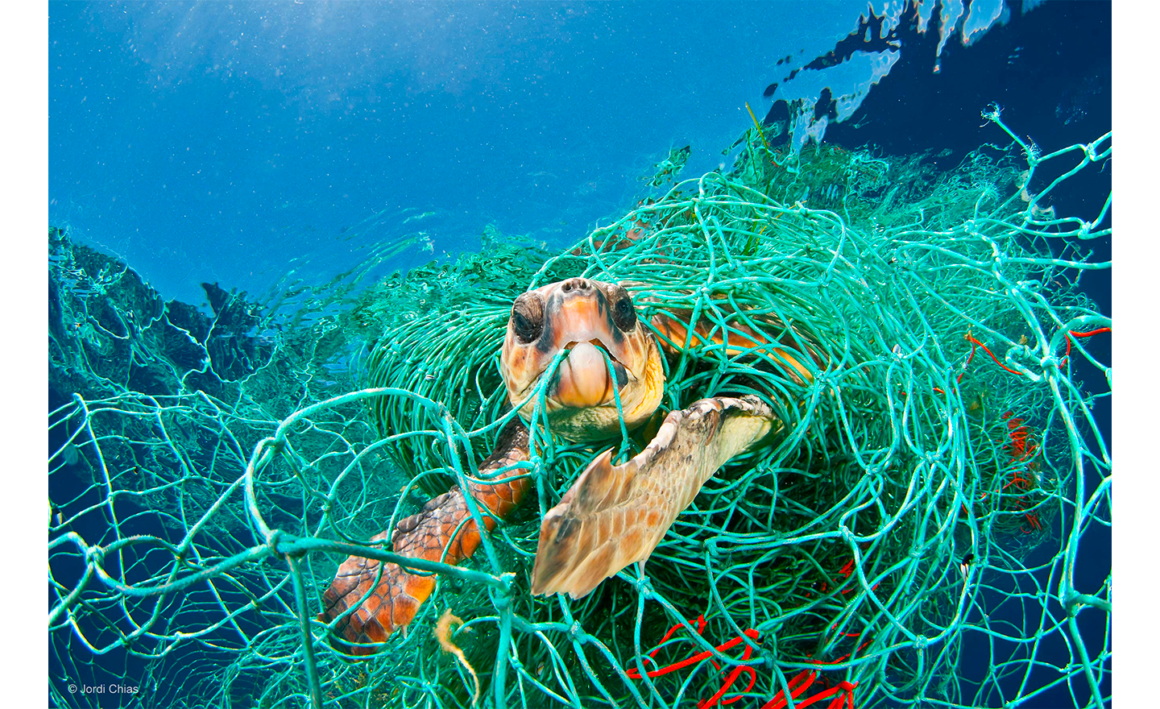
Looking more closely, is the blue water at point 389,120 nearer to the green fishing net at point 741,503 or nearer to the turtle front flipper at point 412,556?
the green fishing net at point 741,503

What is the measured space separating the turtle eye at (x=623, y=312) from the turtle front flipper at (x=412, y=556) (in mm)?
441

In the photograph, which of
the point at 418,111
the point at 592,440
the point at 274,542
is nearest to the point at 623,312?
the point at 592,440

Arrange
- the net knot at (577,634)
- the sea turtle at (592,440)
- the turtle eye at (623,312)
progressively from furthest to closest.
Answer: the turtle eye at (623,312)
the net knot at (577,634)
the sea turtle at (592,440)

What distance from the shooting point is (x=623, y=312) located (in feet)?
3.97

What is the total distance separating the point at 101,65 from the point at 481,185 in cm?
274

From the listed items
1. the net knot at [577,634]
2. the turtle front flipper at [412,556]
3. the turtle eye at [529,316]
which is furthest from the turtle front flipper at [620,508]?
the turtle front flipper at [412,556]

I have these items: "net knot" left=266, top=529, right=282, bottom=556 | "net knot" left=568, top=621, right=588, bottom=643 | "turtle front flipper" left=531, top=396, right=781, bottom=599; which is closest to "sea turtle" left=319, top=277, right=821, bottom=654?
"turtle front flipper" left=531, top=396, right=781, bottom=599

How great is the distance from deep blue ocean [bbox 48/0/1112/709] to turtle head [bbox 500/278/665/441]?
9.78 ft

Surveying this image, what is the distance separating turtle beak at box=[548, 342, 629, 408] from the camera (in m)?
1.10

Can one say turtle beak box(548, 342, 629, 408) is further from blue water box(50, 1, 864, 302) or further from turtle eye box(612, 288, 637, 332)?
blue water box(50, 1, 864, 302)

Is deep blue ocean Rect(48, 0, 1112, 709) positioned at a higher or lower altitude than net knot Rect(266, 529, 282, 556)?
higher

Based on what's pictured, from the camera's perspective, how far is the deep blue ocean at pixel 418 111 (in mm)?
3756
